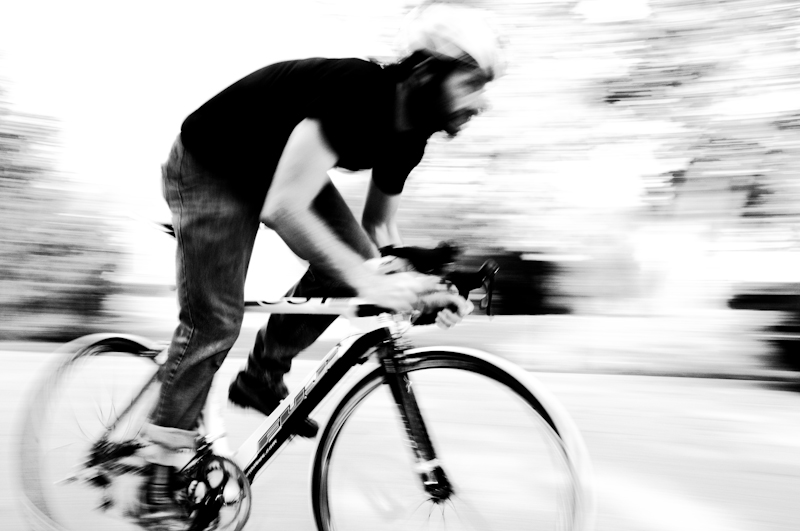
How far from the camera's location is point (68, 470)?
2334 mm

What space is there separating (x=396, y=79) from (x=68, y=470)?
5.45 ft

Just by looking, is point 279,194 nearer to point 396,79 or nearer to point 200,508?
point 396,79

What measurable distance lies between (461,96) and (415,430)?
35.1 inches

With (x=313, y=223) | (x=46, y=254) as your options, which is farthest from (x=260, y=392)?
(x=46, y=254)

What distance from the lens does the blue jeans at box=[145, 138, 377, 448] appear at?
6.38ft

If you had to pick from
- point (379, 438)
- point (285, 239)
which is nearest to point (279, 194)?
point (285, 239)

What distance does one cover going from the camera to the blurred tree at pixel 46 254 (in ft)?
20.5

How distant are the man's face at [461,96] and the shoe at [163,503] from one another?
126 cm

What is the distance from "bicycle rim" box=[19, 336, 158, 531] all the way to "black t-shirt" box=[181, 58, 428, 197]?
74 centimetres

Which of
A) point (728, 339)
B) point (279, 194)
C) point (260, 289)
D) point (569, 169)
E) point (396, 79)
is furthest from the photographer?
point (569, 169)

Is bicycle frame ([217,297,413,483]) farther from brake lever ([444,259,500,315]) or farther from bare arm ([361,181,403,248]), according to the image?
bare arm ([361,181,403,248])

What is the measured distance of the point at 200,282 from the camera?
1945mm

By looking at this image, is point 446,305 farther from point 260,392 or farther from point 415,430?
point 260,392

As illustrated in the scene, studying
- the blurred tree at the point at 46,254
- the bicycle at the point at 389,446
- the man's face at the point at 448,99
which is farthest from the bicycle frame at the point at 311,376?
the blurred tree at the point at 46,254
